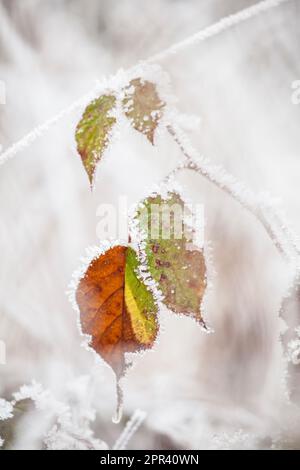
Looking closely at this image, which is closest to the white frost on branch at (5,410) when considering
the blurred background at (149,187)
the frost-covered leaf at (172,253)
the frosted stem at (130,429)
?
the blurred background at (149,187)

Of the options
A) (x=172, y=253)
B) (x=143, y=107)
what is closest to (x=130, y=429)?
(x=172, y=253)

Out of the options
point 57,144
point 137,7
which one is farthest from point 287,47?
point 57,144

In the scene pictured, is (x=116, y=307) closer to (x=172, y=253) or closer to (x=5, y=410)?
(x=172, y=253)

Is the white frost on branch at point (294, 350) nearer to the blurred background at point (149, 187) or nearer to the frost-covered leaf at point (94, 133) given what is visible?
the blurred background at point (149, 187)

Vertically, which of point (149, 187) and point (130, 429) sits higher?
point (149, 187)
